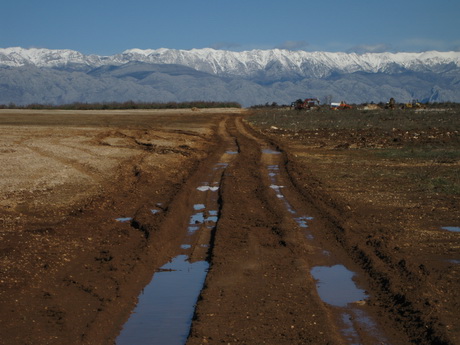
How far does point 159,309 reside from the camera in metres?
7.98

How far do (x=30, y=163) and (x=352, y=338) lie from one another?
55.4 feet

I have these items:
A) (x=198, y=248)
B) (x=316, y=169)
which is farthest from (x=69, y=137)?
(x=198, y=248)

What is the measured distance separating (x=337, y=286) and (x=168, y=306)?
89.7 inches

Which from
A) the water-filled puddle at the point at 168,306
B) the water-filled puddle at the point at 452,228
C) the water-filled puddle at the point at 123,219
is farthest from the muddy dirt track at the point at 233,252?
the water-filled puddle at the point at 452,228

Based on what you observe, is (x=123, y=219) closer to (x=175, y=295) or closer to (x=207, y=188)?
(x=207, y=188)

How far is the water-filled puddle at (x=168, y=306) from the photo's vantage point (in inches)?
278

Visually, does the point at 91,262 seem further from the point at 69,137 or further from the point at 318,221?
the point at 69,137

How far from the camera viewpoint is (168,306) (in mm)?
8102

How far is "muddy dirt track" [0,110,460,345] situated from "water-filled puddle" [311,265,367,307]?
10 cm

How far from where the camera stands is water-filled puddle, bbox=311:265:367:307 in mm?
8234

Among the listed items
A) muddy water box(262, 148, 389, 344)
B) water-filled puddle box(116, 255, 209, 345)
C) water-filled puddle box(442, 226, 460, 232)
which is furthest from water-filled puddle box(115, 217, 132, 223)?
water-filled puddle box(442, 226, 460, 232)

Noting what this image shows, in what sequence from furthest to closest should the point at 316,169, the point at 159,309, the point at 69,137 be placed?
the point at 69,137, the point at 316,169, the point at 159,309

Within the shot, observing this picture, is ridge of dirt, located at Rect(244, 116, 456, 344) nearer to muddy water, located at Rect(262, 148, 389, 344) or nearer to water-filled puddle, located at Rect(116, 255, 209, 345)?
muddy water, located at Rect(262, 148, 389, 344)

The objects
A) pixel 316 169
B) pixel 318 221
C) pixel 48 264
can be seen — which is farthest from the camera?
pixel 316 169
